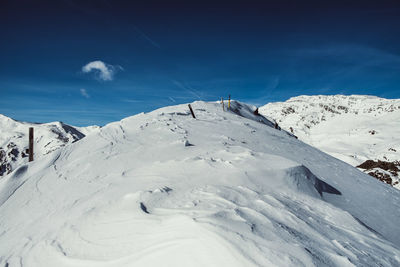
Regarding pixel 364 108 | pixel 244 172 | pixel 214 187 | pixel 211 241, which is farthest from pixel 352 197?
pixel 364 108

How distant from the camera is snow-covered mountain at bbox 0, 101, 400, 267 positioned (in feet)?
6.38

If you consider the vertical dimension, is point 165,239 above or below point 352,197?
above

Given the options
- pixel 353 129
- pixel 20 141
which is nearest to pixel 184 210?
pixel 353 129

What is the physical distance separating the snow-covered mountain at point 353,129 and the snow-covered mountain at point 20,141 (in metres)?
40.3

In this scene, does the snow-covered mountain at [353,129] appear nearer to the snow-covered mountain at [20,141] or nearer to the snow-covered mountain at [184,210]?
the snow-covered mountain at [184,210]

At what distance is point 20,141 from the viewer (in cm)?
4009

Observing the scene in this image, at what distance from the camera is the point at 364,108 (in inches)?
2212

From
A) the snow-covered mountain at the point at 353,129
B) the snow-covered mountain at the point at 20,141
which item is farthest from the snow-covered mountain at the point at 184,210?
the snow-covered mountain at the point at 20,141

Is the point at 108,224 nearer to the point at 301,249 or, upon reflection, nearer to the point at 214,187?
the point at 214,187

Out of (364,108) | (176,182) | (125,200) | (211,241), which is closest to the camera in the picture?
(211,241)

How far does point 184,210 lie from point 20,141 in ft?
164

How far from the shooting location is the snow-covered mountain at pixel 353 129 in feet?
66.1

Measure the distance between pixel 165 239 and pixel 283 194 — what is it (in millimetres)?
2396

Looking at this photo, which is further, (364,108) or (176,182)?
(364,108)
